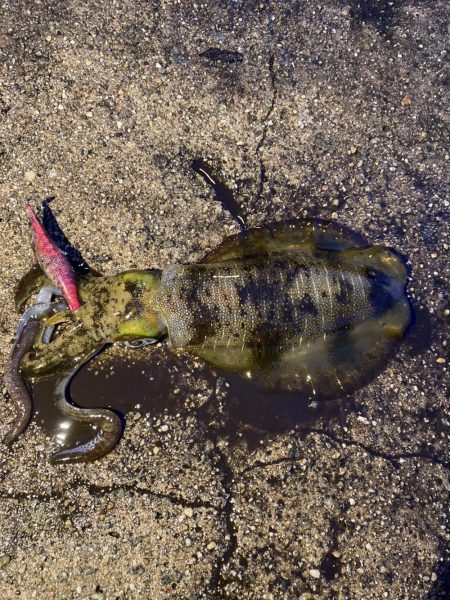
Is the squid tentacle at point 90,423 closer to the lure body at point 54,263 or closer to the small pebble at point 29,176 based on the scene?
the lure body at point 54,263

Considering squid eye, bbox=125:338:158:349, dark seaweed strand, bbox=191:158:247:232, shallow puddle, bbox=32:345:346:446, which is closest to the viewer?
squid eye, bbox=125:338:158:349

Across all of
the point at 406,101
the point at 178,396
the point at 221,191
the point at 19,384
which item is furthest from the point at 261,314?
the point at 406,101

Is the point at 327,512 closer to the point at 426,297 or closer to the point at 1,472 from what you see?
the point at 426,297

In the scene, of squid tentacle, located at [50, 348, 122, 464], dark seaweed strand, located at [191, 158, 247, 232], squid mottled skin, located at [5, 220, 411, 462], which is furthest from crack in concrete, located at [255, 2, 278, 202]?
squid tentacle, located at [50, 348, 122, 464]

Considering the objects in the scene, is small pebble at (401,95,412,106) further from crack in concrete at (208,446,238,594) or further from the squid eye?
crack in concrete at (208,446,238,594)

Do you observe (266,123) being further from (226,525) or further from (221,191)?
(226,525)

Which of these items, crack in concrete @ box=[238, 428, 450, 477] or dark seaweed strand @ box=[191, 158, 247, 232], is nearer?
crack in concrete @ box=[238, 428, 450, 477]
